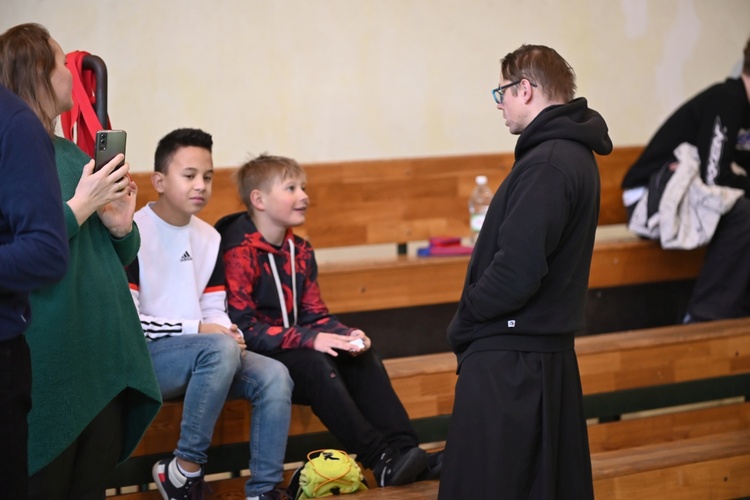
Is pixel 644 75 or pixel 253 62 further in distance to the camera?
pixel 644 75

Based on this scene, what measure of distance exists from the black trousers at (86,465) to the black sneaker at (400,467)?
76 centimetres

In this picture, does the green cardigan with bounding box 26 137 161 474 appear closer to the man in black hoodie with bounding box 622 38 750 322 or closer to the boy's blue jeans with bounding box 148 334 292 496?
the boy's blue jeans with bounding box 148 334 292 496

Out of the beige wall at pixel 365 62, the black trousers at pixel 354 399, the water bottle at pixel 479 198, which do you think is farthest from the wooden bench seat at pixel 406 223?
the black trousers at pixel 354 399

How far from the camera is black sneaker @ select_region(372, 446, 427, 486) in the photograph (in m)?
2.27

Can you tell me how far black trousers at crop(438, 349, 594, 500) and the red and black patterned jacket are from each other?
68 cm

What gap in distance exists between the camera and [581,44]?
4324 millimetres

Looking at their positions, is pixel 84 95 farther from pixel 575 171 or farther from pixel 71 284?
pixel 575 171

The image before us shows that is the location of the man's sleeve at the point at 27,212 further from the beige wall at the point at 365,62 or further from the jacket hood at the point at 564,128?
the beige wall at the point at 365,62

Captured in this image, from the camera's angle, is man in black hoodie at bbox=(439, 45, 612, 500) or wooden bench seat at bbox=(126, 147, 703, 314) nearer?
man in black hoodie at bbox=(439, 45, 612, 500)

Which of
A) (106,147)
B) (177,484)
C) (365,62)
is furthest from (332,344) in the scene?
(365,62)

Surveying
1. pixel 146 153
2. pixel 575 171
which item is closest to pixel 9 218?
pixel 575 171

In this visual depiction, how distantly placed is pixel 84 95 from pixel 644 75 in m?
3.15

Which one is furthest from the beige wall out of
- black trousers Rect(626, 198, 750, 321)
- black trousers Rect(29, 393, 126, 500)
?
black trousers Rect(29, 393, 126, 500)

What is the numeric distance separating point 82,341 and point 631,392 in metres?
1.98
